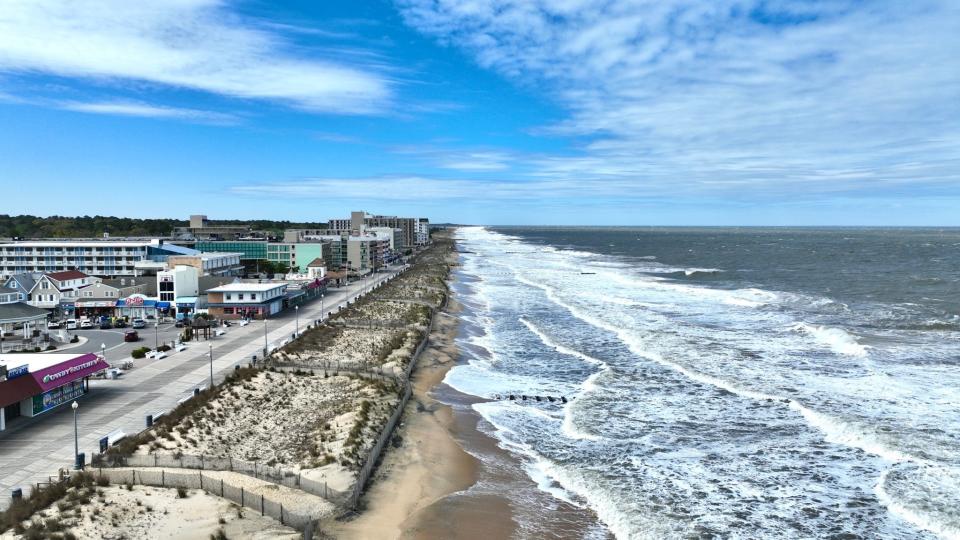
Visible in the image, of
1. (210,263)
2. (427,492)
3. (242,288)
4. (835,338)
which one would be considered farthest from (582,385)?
(210,263)

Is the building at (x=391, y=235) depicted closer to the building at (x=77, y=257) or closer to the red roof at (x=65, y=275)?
the building at (x=77, y=257)

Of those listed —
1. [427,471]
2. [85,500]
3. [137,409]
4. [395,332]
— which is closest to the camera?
[85,500]

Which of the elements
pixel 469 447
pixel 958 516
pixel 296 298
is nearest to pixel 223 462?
pixel 469 447

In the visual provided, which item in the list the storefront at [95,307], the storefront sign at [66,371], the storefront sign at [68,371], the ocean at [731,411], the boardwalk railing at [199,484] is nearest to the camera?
the boardwalk railing at [199,484]

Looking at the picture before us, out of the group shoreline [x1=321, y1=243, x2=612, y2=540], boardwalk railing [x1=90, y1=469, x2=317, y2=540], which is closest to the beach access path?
boardwalk railing [x1=90, y1=469, x2=317, y2=540]

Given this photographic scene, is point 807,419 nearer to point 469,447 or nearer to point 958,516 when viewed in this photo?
point 958,516

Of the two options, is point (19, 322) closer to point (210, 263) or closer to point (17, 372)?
point (17, 372)

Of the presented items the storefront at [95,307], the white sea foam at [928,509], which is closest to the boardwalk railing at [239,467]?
the white sea foam at [928,509]

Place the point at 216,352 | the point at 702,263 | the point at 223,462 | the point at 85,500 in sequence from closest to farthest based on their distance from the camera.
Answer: the point at 85,500 → the point at 223,462 → the point at 216,352 → the point at 702,263
